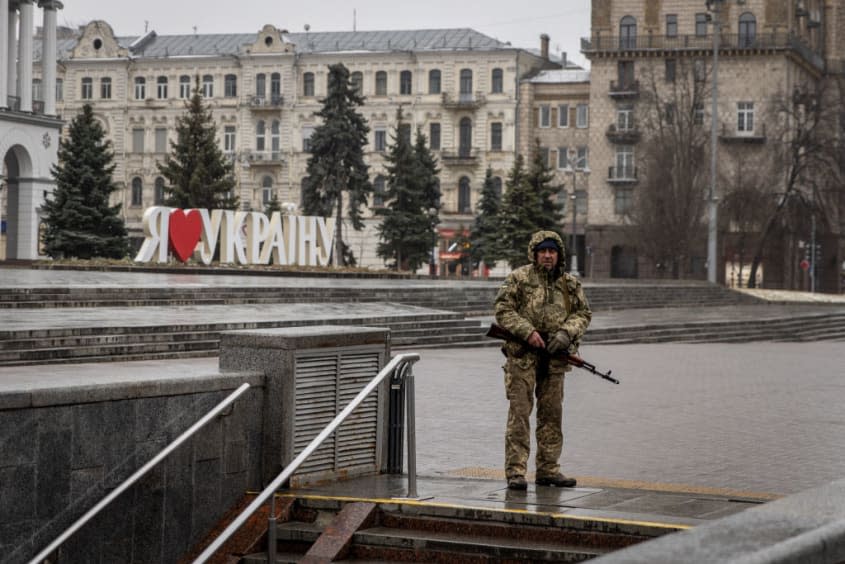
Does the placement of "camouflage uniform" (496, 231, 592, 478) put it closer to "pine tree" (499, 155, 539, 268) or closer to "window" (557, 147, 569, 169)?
"pine tree" (499, 155, 539, 268)

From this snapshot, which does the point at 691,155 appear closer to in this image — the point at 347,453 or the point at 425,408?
→ the point at 425,408

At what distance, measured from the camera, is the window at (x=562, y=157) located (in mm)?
86312

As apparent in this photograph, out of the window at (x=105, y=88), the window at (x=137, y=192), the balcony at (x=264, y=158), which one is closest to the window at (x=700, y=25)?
the balcony at (x=264, y=158)

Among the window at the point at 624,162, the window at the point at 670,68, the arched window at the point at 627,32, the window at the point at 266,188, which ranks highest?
the arched window at the point at 627,32

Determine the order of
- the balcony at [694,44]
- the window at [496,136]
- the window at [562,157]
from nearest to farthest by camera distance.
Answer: the balcony at [694,44], the window at [562,157], the window at [496,136]

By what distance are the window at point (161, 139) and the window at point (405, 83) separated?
53.1 feet

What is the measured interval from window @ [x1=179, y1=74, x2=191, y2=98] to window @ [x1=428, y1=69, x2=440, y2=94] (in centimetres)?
1586

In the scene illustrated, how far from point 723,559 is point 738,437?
8.92 meters

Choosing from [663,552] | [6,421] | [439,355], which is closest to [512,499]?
[6,421]

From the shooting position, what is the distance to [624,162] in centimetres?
8281

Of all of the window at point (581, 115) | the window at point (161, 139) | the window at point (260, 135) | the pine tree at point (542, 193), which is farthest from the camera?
the window at point (161, 139)

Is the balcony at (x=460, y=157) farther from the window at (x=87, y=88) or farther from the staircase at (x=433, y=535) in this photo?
the staircase at (x=433, y=535)

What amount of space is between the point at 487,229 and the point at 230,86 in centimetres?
2494

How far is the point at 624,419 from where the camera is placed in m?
14.6
